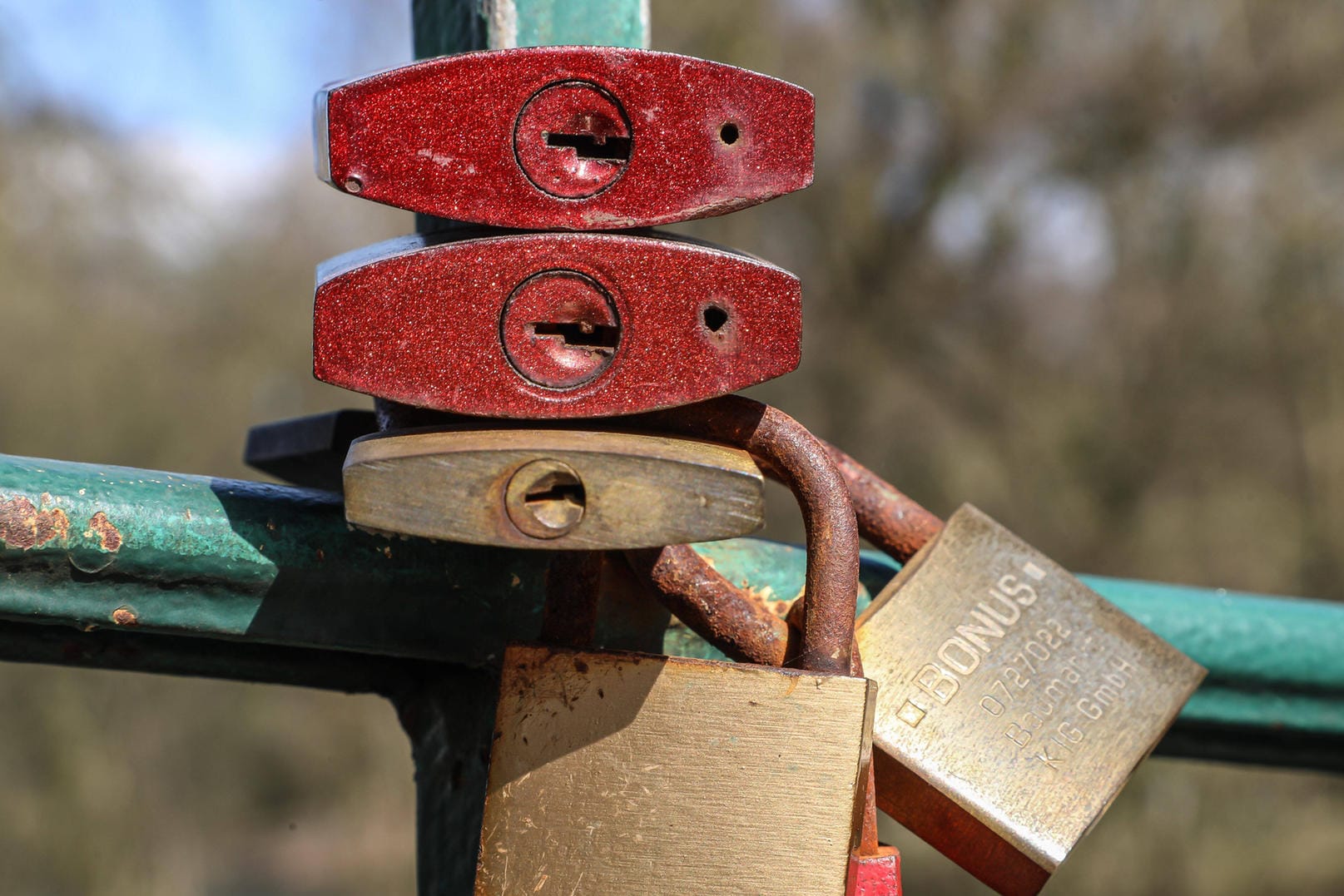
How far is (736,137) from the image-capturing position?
0.50 metres

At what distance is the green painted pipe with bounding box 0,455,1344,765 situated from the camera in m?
0.51

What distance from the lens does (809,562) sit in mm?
582

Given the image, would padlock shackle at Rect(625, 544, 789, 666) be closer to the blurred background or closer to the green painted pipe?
the green painted pipe

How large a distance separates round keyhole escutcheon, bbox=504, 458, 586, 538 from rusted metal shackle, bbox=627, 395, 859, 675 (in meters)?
0.10

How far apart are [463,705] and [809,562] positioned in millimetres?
209

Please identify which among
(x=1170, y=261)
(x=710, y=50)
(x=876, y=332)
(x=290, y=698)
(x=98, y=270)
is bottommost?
(x=290, y=698)

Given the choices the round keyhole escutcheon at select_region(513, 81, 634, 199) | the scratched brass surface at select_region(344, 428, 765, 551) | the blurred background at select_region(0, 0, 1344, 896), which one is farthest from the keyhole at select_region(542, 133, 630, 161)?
the blurred background at select_region(0, 0, 1344, 896)

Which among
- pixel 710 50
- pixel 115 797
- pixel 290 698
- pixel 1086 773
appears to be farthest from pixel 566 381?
pixel 290 698

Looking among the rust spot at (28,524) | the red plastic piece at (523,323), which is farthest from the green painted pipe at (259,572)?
the red plastic piece at (523,323)

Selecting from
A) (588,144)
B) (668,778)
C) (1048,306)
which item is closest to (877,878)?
(668,778)

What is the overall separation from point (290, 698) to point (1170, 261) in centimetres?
857

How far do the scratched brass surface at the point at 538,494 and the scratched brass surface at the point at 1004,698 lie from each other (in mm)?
222

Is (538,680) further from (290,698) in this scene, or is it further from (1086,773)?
(290,698)

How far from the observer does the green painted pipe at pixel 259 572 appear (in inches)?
20.2
